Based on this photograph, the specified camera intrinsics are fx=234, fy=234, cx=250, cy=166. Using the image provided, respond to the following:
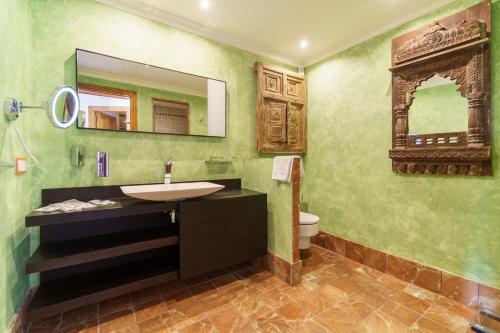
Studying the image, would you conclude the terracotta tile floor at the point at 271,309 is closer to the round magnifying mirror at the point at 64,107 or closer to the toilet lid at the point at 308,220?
the toilet lid at the point at 308,220

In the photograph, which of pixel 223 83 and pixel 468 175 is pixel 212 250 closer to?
pixel 223 83

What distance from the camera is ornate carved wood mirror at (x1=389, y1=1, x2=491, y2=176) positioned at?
1815mm

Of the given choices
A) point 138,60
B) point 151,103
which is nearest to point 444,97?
point 151,103

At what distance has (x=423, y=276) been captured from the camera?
2.16 meters

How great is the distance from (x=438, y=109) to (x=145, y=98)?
2.70 meters

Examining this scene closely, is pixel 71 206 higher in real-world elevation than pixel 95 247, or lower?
higher

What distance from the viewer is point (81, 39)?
1977mm

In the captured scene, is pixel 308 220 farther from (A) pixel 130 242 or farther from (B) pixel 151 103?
(B) pixel 151 103

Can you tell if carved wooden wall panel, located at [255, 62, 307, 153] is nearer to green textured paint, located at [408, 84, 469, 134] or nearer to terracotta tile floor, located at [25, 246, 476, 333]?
green textured paint, located at [408, 84, 469, 134]

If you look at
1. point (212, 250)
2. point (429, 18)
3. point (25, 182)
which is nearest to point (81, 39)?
point (25, 182)

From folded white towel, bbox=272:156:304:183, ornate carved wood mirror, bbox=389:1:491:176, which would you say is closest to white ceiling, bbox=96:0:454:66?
ornate carved wood mirror, bbox=389:1:491:176

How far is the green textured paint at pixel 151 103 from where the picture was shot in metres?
2.12

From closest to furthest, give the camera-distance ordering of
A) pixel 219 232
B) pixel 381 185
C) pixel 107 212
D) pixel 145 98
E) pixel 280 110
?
1. pixel 107 212
2. pixel 219 232
3. pixel 145 98
4. pixel 381 185
5. pixel 280 110

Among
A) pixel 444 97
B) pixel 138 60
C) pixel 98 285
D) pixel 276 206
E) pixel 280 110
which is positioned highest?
pixel 138 60
